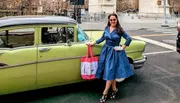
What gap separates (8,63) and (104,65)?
1.65 m

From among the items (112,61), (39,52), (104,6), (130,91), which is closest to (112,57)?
(112,61)

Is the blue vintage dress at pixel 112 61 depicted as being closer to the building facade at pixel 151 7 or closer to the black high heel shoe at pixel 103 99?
the black high heel shoe at pixel 103 99

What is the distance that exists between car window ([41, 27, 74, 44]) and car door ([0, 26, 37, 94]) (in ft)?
1.05

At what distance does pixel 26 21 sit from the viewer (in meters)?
4.82

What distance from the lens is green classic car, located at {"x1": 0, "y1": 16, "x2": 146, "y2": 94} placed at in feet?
15.2

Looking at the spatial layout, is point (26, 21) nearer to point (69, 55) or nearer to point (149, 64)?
point (69, 55)

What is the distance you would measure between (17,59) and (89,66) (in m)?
1.28

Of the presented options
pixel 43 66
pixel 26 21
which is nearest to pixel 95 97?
pixel 43 66

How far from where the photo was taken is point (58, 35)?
17.4ft

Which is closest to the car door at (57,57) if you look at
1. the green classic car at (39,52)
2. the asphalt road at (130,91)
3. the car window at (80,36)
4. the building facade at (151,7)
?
the green classic car at (39,52)

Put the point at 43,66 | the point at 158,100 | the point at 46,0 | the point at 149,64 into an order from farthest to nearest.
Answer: the point at 46,0 → the point at 149,64 → the point at 158,100 → the point at 43,66

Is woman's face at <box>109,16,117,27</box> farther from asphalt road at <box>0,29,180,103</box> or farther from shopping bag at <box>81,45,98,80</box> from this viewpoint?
asphalt road at <box>0,29,180,103</box>

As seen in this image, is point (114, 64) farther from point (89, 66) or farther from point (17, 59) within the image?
point (17, 59)

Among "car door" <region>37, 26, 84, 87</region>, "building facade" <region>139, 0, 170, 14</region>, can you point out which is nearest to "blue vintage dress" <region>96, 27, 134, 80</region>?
"car door" <region>37, 26, 84, 87</region>
